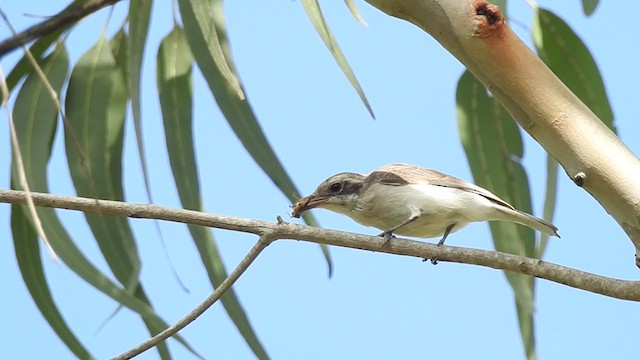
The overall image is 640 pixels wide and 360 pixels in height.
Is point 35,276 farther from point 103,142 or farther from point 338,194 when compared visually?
point 338,194

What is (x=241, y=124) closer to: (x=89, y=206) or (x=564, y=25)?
(x=89, y=206)

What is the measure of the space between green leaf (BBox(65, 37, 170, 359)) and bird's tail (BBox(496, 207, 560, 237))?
1.25 metres

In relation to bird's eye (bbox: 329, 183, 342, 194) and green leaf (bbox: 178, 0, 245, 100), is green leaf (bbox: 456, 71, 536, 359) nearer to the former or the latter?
bird's eye (bbox: 329, 183, 342, 194)

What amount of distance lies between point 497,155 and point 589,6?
84 centimetres

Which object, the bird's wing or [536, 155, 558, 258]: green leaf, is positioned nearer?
[536, 155, 558, 258]: green leaf

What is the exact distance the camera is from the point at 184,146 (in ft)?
10.6

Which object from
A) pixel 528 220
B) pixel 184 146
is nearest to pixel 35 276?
pixel 184 146

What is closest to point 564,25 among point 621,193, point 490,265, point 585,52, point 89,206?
point 585,52

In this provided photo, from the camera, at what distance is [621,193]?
1822 millimetres

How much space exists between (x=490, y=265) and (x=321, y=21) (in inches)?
32.9

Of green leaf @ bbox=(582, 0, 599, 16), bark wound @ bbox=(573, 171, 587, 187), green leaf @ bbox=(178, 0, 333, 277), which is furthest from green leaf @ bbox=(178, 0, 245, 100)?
bark wound @ bbox=(573, 171, 587, 187)

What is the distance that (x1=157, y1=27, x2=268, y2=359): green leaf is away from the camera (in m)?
3.02

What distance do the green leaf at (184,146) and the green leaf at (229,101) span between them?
0.27m

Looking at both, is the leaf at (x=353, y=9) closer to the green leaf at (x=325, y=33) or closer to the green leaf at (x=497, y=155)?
the green leaf at (x=325, y=33)
